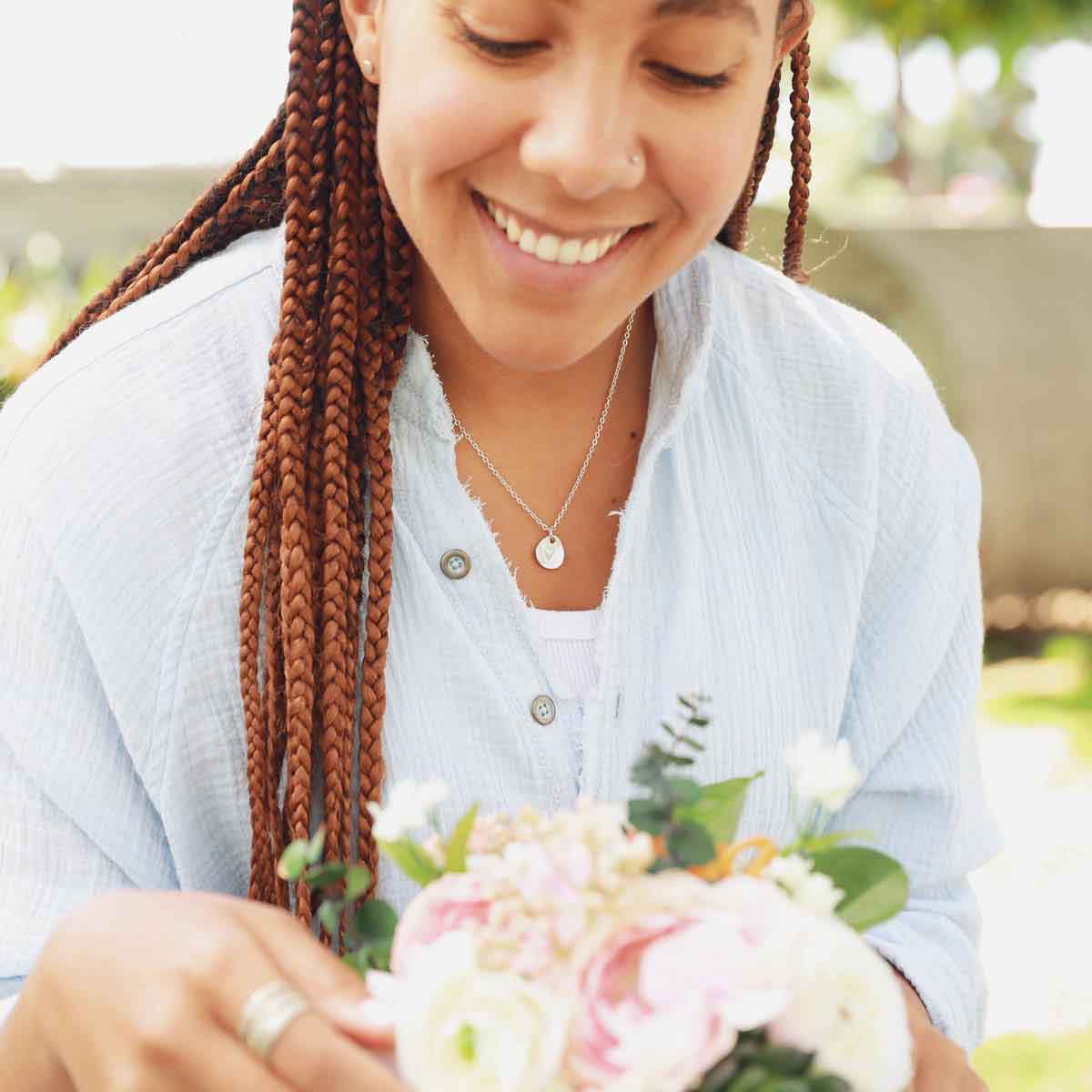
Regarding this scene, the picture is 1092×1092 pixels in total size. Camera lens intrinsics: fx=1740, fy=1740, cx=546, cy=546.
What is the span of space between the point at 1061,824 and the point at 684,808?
184 inches

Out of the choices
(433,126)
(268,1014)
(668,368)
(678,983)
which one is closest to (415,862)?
(268,1014)

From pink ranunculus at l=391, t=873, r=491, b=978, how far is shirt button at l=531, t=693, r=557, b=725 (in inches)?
28.4

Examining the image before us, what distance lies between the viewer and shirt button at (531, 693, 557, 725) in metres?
1.94

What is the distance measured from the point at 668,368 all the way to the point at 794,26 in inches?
17.7

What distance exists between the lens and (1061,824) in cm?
562

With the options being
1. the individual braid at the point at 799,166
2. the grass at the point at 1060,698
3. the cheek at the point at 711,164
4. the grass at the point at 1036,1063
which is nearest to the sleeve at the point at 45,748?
the cheek at the point at 711,164

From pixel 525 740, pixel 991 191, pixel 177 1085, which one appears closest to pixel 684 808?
pixel 177 1085

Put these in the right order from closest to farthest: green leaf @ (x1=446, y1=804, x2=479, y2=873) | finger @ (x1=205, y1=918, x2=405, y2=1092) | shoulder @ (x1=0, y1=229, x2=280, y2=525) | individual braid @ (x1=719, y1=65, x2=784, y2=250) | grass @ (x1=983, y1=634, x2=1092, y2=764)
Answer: finger @ (x1=205, y1=918, x2=405, y2=1092) < green leaf @ (x1=446, y1=804, x2=479, y2=873) < shoulder @ (x1=0, y1=229, x2=280, y2=525) < individual braid @ (x1=719, y1=65, x2=784, y2=250) < grass @ (x1=983, y1=634, x2=1092, y2=764)

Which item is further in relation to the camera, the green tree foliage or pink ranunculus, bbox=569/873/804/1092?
the green tree foliage

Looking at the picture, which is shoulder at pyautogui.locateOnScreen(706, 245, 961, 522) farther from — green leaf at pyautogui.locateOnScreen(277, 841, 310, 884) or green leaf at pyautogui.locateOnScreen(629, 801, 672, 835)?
green leaf at pyautogui.locateOnScreen(277, 841, 310, 884)

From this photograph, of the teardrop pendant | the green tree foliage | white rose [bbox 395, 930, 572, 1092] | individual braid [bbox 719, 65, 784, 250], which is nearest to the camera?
white rose [bbox 395, 930, 572, 1092]

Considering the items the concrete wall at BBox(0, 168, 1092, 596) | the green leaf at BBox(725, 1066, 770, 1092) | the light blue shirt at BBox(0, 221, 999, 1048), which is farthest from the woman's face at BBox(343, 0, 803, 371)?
the concrete wall at BBox(0, 168, 1092, 596)

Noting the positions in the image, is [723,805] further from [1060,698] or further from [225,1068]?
[1060,698]

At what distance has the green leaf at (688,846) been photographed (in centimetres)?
122
